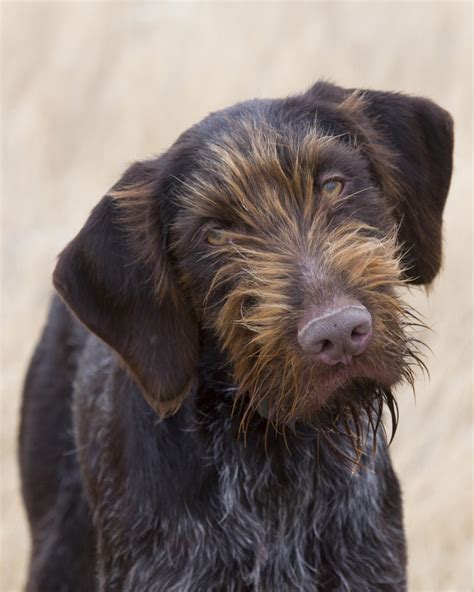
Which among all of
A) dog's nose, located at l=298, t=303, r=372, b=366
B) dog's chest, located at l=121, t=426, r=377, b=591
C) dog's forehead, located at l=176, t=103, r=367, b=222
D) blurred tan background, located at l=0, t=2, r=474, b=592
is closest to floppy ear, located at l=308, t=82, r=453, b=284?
dog's forehead, located at l=176, t=103, r=367, b=222

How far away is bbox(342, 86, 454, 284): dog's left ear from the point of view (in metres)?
3.59

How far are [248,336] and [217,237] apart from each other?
1.11 feet

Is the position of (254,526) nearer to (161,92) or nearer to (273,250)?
(273,250)

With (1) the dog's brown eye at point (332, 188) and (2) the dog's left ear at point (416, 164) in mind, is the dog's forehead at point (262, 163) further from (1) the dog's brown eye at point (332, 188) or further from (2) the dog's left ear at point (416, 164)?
(2) the dog's left ear at point (416, 164)

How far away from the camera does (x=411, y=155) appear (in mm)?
3635

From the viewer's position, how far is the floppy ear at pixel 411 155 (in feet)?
11.7

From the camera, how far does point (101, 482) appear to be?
12.0 ft

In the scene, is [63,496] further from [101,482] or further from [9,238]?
[9,238]

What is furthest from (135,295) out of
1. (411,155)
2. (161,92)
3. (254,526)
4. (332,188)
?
(161,92)

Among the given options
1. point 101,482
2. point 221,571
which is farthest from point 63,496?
point 221,571

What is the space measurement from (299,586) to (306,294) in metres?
1.02

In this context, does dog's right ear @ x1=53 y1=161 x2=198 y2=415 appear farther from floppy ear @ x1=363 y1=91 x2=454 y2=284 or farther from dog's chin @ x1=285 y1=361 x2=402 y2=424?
floppy ear @ x1=363 y1=91 x2=454 y2=284

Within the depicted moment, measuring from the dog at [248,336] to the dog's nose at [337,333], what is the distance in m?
0.18

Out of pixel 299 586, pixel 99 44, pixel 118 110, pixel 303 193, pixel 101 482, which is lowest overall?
pixel 299 586
